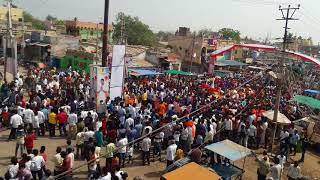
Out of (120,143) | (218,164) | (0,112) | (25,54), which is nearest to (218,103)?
(218,164)

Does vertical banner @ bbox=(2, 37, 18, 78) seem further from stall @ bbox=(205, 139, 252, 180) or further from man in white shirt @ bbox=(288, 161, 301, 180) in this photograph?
man in white shirt @ bbox=(288, 161, 301, 180)

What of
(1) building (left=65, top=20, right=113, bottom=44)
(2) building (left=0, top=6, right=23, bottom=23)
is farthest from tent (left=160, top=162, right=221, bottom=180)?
(2) building (left=0, top=6, right=23, bottom=23)

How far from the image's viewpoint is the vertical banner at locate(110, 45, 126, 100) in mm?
19723

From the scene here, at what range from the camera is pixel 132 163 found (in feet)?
46.1

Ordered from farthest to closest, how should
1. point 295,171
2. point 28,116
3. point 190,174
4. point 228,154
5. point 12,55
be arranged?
1. point 12,55
2. point 28,116
3. point 295,171
4. point 228,154
5. point 190,174

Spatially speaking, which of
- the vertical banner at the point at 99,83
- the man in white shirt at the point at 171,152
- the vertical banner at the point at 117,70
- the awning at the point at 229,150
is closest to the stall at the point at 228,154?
the awning at the point at 229,150

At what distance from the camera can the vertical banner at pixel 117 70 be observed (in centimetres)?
1972

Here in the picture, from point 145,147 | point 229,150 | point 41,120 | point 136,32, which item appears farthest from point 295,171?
point 136,32

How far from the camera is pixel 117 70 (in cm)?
2002

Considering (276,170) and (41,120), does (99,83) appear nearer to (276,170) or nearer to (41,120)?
(41,120)

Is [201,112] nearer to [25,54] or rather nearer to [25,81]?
[25,81]

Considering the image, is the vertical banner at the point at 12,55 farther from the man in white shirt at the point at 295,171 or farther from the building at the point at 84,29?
the building at the point at 84,29

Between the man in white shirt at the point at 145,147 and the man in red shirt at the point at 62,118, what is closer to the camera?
the man in white shirt at the point at 145,147

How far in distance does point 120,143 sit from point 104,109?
20.0 ft
